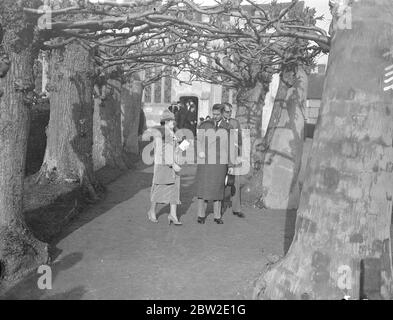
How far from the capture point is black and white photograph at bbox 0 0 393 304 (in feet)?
13.4

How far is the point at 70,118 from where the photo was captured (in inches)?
385

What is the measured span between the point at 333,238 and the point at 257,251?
255 centimetres

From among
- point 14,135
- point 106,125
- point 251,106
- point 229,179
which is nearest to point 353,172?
point 14,135

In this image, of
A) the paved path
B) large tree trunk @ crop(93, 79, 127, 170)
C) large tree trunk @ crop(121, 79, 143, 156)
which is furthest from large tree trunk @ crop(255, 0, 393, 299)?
large tree trunk @ crop(121, 79, 143, 156)

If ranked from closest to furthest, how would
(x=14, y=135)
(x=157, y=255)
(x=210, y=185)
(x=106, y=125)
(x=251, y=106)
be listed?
1. (x=14, y=135)
2. (x=157, y=255)
3. (x=210, y=185)
4. (x=251, y=106)
5. (x=106, y=125)

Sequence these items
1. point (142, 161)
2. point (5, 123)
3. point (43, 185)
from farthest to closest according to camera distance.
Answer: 1. point (142, 161)
2. point (43, 185)
3. point (5, 123)

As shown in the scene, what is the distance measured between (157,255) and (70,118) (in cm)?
464

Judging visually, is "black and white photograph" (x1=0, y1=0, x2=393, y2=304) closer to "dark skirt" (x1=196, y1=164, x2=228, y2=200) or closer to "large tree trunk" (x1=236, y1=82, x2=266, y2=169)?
"dark skirt" (x1=196, y1=164, x2=228, y2=200)

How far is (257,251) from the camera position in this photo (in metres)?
6.59

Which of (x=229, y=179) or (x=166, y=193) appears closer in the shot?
(x=166, y=193)

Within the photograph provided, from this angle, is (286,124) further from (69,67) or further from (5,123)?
(5,123)

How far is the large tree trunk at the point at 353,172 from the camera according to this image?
4020 mm

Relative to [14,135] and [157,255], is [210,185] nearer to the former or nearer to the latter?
[157,255]
